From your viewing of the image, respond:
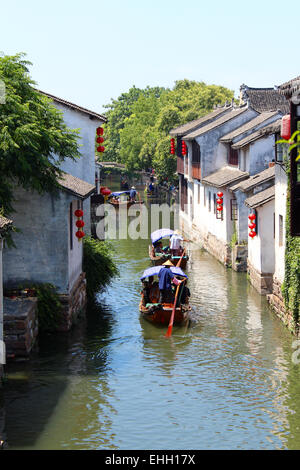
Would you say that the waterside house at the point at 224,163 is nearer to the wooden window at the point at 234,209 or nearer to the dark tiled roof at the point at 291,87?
the wooden window at the point at 234,209

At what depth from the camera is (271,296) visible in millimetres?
27688

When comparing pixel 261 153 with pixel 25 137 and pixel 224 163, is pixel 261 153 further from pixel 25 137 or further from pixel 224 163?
pixel 25 137

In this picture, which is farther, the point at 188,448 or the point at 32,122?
the point at 32,122

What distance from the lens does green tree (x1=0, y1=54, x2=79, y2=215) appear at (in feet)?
70.0

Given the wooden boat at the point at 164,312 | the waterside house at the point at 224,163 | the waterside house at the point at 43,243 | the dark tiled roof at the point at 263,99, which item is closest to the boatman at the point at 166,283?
the wooden boat at the point at 164,312

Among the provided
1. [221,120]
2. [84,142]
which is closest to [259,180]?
[84,142]

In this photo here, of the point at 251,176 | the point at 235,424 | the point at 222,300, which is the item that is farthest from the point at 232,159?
the point at 235,424

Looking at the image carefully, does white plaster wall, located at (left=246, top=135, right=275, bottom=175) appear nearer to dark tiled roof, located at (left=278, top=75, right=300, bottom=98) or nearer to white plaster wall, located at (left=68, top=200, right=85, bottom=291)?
white plaster wall, located at (left=68, top=200, right=85, bottom=291)

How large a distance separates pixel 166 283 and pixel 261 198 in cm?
662

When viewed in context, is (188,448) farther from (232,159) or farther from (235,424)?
(232,159)

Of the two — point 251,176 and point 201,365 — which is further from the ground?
point 251,176

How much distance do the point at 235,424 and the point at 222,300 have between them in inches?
530

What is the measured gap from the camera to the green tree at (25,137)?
21.3m
